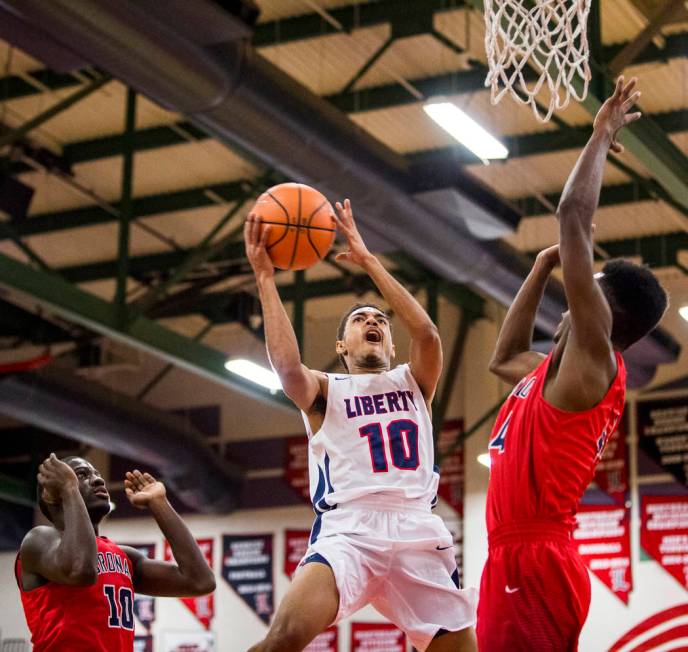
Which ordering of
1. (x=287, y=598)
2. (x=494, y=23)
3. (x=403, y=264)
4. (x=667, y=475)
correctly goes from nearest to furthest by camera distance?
(x=287, y=598), (x=494, y=23), (x=403, y=264), (x=667, y=475)

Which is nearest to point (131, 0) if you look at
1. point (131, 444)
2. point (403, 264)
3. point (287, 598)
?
point (287, 598)

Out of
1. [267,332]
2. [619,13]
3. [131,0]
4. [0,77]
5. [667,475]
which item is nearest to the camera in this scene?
[267,332]

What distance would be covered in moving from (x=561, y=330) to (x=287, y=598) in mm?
1637

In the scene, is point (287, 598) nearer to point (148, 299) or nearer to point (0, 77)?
point (148, 299)

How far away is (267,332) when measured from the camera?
5957 millimetres

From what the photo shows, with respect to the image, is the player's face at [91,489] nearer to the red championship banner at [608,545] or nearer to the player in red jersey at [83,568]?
the player in red jersey at [83,568]

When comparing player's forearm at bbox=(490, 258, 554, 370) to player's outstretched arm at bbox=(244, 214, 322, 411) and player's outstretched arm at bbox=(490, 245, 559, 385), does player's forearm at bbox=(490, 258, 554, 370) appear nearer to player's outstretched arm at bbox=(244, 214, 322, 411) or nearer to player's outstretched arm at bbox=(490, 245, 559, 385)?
player's outstretched arm at bbox=(490, 245, 559, 385)

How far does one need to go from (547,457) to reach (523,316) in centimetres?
80

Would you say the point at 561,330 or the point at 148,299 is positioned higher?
the point at 148,299

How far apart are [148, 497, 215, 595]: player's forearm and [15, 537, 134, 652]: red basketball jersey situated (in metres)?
0.32

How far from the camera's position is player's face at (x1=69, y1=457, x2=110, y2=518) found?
649cm

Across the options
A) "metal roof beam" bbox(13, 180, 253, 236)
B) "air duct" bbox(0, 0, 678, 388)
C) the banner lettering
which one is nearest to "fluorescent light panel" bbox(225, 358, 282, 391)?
"air duct" bbox(0, 0, 678, 388)

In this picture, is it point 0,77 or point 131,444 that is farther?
point 131,444

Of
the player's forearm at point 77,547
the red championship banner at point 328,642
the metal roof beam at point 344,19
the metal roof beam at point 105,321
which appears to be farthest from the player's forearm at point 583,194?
the red championship banner at point 328,642
